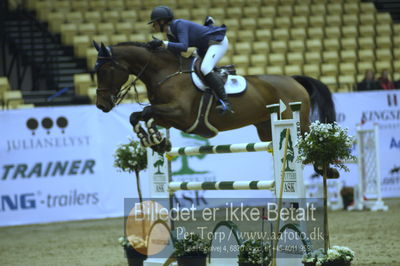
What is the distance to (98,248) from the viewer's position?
292 inches

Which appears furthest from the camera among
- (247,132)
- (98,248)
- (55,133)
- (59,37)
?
(59,37)

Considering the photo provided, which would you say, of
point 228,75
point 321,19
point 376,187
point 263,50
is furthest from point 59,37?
point 228,75

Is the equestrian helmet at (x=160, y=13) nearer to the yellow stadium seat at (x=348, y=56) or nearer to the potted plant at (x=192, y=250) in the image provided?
the potted plant at (x=192, y=250)

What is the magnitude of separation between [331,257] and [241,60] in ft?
28.2

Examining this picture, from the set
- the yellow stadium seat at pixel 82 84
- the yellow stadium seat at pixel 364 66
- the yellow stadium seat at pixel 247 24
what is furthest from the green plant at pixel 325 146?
the yellow stadium seat at pixel 247 24

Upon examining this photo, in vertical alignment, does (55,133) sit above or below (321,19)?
below

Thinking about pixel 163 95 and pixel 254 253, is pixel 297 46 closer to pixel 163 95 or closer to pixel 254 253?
pixel 163 95

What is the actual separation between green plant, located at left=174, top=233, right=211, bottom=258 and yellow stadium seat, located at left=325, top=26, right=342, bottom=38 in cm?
973

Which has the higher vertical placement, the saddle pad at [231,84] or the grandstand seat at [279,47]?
the grandstand seat at [279,47]

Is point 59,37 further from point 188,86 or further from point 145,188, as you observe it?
point 188,86

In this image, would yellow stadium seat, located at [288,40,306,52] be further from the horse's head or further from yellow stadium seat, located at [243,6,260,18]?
the horse's head

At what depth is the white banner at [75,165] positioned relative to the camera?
9562 millimetres

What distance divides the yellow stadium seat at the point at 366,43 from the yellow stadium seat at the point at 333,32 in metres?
0.44

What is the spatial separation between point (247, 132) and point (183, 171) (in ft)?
3.85
